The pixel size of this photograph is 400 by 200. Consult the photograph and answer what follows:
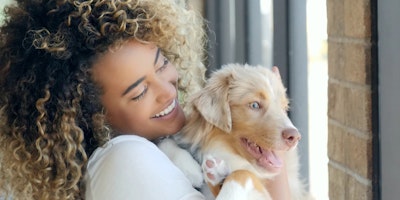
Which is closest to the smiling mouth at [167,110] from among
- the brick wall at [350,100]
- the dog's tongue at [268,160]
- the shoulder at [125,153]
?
the shoulder at [125,153]

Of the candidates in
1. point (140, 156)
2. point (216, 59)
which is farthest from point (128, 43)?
point (216, 59)

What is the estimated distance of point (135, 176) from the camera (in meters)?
1.60

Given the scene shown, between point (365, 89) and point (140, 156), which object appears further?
point (365, 89)

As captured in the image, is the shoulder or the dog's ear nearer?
the shoulder

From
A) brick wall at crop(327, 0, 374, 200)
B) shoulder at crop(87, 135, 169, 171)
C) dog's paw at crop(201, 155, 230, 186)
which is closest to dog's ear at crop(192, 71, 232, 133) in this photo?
dog's paw at crop(201, 155, 230, 186)

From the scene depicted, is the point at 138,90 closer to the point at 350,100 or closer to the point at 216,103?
the point at 216,103

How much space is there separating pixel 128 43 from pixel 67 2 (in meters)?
0.15

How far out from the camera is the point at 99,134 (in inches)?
69.3

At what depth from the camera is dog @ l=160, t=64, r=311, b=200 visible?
1809 millimetres

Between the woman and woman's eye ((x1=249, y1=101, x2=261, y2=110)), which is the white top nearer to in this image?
the woman

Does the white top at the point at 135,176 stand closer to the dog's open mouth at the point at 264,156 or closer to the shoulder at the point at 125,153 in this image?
the shoulder at the point at 125,153

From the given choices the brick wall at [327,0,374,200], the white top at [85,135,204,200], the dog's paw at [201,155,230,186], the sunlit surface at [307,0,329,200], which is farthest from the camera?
the sunlit surface at [307,0,329,200]

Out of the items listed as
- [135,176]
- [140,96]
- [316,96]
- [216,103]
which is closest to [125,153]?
[135,176]

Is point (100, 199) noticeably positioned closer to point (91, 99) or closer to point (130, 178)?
point (130, 178)
